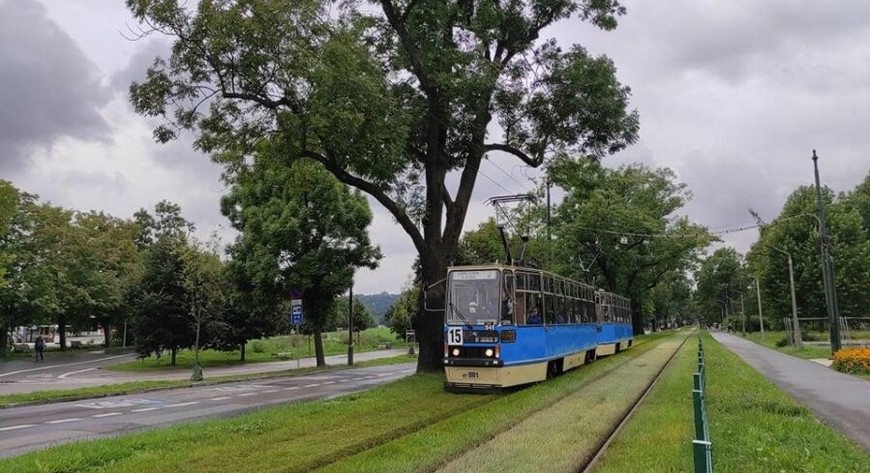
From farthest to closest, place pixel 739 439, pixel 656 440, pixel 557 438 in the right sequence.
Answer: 1. pixel 557 438
2. pixel 656 440
3. pixel 739 439

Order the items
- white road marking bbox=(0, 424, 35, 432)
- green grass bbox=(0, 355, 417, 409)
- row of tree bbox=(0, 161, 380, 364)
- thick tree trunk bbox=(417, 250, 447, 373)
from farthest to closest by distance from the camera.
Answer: row of tree bbox=(0, 161, 380, 364) < thick tree trunk bbox=(417, 250, 447, 373) < green grass bbox=(0, 355, 417, 409) < white road marking bbox=(0, 424, 35, 432)

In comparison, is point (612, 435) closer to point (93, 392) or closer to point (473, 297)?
point (473, 297)

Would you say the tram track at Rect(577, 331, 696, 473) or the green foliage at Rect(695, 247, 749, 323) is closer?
the tram track at Rect(577, 331, 696, 473)

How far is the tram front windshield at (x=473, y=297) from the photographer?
1594 centimetres

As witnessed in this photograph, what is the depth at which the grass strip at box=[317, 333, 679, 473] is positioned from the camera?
7836mm

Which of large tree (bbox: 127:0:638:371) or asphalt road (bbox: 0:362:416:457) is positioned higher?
large tree (bbox: 127:0:638:371)

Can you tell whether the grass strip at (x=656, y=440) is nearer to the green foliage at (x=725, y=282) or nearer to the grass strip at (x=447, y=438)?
the grass strip at (x=447, y=438)

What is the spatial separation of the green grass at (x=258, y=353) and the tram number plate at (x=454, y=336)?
19.7 meters

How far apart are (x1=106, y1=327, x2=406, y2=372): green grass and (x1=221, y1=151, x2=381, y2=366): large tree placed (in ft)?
16.6

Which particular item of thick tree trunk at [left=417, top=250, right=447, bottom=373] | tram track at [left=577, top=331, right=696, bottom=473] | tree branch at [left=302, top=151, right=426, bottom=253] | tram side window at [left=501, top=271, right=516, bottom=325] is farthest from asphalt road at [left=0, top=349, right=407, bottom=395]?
tram track at [left=577, top=331, right=696, bottom=473]

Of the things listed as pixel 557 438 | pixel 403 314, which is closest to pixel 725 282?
pixel 403 314

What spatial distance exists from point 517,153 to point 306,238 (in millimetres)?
12649

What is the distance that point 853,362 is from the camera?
66.2 feet

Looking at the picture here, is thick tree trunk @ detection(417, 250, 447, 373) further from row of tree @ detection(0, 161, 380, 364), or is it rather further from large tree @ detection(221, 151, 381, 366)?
large tree @ detection(221, 151, 381, 366)
